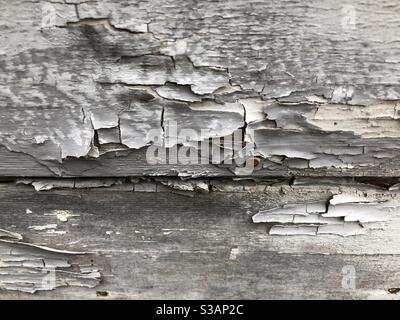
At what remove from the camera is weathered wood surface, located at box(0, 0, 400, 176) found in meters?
0.57

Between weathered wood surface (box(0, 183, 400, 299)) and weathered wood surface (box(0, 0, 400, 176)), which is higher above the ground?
weathered wood surface (box(0, 0, 400, 176))

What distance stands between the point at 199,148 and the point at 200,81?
0.10 meters

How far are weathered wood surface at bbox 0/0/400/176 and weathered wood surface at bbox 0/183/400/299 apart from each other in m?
0.07

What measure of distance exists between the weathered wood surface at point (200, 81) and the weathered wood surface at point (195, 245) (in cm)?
7

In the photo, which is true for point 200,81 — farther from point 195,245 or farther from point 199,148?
point 195,245

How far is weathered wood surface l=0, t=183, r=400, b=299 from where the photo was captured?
2.45 feet

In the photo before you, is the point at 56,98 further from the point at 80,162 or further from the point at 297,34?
the point at 297,34

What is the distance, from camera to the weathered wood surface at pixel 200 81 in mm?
573

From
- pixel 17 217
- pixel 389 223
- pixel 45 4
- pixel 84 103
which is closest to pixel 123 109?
pixel 84 103

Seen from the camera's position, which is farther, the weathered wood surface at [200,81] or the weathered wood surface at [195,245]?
the weathered wood surface at [195,245]

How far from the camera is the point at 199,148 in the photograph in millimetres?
674

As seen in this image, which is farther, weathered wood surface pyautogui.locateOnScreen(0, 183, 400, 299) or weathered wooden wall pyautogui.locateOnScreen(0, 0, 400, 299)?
weathered wood surface pyautogui.locateOnScreen(0, 183, 400, 299)

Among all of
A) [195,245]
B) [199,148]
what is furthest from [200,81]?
[195,245]

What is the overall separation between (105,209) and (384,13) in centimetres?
48
